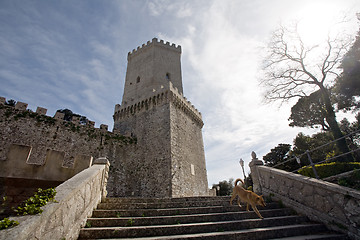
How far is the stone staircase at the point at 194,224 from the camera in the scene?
3.86 meters

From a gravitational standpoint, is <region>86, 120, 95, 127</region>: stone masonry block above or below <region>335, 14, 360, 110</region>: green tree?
below

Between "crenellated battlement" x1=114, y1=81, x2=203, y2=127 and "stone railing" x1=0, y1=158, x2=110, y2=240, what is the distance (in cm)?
1210

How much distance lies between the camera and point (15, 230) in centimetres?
206

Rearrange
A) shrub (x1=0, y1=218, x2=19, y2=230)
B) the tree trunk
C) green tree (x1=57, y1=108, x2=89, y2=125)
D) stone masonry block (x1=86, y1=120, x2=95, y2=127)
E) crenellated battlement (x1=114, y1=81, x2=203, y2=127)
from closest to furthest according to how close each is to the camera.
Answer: shrub (x1=0, y1=218, x2=19, y2=230) → the tree trunk → stone masonry block (x1=86, y1=120, x2=95, y2=127) → crenellated battlement (x1=114, y1=81, x2=203, y2=127) → green tree (x1=57, y1=108, x2=89, y2=125)

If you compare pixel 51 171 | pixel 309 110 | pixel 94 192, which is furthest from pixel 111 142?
pixel 309 110

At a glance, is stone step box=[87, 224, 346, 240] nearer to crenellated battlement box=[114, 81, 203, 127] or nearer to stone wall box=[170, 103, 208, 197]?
stone wall box=[170, 103, 208, 197]

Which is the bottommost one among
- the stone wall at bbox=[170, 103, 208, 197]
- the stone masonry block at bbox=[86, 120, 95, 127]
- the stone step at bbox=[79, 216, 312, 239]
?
the stone step at bbox=[79, 216, 312, 239]

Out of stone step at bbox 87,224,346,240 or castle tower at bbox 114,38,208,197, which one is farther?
castle tower at bbox 114,38,208,197

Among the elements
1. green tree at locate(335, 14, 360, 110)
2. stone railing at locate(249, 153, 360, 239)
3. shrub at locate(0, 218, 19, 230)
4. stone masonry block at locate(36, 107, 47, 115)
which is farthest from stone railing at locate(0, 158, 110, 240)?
green tree at locate(335, 14, 360, 110)

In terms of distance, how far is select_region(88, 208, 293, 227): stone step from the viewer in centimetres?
422

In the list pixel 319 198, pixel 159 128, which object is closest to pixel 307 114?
pixel 159 128

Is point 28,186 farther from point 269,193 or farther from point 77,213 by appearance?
point 269,193

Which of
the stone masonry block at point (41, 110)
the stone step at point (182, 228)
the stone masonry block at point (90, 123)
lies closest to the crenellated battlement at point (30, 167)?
the stone step at point (182, 228)

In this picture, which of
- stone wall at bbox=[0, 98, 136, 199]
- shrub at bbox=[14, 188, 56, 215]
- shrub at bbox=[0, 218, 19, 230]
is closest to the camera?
shrub at bbox=[0, 218, 19, 230]
